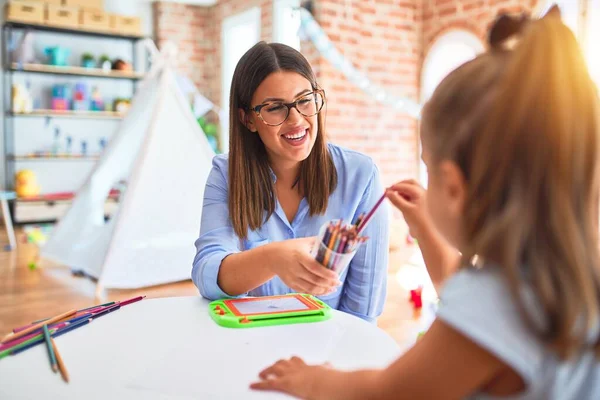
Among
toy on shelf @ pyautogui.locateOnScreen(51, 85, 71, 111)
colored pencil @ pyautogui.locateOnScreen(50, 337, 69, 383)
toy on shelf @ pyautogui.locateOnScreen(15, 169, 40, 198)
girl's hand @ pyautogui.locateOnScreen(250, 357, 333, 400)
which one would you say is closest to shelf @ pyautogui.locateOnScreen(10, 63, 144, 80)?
toy on shelf @ pyautogui.locateOnScreen(51, 85, 71, 111)

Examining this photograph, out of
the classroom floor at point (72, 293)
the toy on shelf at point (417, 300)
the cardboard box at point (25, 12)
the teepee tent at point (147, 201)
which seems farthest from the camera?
the cardboard box at point (25, 12)

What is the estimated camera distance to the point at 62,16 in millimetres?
5250

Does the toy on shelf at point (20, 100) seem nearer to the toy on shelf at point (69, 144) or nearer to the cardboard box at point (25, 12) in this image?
the toy on shelf at point (69, 144)

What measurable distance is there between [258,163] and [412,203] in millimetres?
543

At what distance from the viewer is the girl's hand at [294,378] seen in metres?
0.63

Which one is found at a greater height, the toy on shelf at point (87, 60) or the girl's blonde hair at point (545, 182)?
the toy on shelf at point (87, 60)

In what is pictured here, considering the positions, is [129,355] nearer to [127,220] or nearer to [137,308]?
[137,308]

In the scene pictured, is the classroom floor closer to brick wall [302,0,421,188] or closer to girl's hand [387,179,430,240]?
brick wall [302,0,421,188]

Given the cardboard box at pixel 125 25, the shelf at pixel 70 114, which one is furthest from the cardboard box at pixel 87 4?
the shelf at pixel 70 114

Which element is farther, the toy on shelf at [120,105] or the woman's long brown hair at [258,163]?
the toy on shelf at [120,105]

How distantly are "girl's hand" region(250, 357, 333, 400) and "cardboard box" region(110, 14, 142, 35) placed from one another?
547 centimetres

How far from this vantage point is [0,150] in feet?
17.7

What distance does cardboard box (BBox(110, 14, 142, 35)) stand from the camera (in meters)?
5.50

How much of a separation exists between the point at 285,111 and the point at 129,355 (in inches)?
25.8
